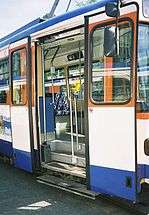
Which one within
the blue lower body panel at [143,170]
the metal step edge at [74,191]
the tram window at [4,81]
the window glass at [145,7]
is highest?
the window glass at [145,7]

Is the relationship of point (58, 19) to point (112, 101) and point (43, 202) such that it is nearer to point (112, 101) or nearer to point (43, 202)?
point (112, 101)

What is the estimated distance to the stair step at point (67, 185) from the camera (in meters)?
6.75

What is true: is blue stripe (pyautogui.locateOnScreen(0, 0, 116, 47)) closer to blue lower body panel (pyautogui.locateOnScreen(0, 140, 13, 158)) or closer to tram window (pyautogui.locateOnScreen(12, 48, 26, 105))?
tram window (pyautogui.locateOnScreen(12, 48, 26, 105))

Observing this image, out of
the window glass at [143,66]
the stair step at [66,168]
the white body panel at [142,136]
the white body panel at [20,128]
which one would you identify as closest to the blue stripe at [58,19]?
the window glass at [143,66]

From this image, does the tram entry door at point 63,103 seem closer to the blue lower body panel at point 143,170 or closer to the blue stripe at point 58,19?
the blue stripe at point 58,19

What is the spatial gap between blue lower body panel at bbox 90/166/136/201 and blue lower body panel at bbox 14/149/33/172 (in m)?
2.00

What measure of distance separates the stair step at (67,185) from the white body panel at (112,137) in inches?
21.8

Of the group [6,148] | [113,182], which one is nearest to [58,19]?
[113,182]

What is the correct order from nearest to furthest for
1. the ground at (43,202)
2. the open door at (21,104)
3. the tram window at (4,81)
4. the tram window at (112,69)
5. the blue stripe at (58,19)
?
1. the tram window at (112,69)
2. the blue stripe at (58,19)
3. the ground at (43,202)
4. the open door at (21,104)
5. the tram window at (4,81)

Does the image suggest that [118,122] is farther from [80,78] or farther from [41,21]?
[41,21]

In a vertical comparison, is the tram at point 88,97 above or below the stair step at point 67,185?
above

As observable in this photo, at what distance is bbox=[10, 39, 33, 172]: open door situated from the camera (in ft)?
26.9

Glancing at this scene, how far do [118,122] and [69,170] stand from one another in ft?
5.63

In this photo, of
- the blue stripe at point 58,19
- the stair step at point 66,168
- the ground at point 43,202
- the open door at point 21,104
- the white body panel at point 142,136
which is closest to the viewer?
the white body panel at point 142,136
